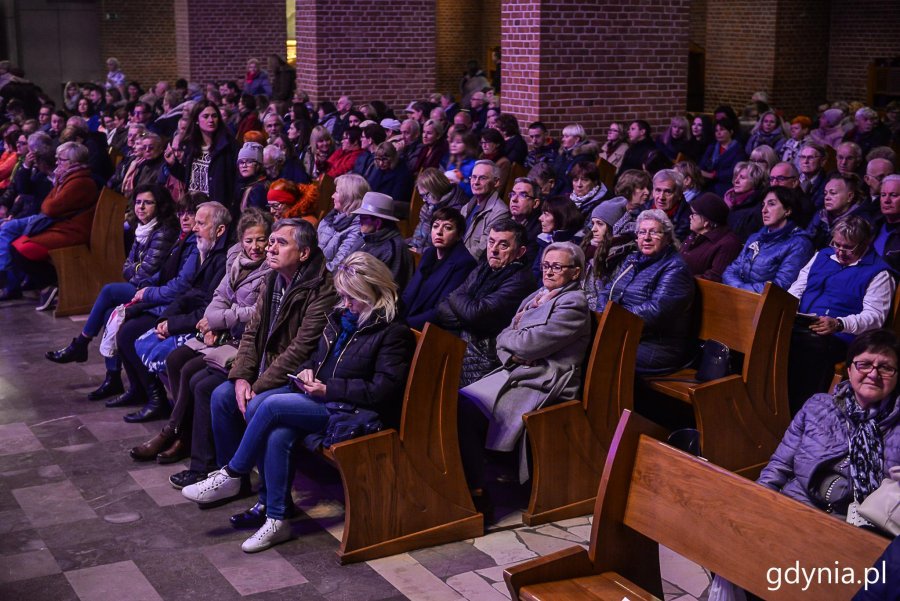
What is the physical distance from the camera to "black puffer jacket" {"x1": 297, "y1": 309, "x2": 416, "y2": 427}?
16.5ft

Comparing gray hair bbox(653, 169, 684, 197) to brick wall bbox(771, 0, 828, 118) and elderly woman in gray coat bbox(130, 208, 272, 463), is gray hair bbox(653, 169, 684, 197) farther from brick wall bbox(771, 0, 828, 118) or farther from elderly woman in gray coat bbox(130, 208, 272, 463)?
brick wall bbox(771, 0, 828, 118)

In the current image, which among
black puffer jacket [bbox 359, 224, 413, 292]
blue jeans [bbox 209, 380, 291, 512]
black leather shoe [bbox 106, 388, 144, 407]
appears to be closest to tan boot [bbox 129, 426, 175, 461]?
blue jeans [bbox 209, 380, 291, 512]

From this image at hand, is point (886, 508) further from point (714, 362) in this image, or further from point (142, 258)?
point (142, 258)

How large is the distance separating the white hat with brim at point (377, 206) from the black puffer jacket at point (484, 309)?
0.95 metres

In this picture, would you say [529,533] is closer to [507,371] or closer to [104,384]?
[507,371]

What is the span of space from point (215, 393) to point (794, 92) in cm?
1488

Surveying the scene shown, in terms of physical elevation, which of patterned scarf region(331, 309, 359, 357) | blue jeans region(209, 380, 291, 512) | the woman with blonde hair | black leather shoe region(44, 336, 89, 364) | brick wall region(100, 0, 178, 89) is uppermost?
brick wall region(100, 0, 178, 89)

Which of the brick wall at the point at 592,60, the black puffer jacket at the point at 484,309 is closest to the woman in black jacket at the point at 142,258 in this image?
the black puffer jacket at the point at 484,309

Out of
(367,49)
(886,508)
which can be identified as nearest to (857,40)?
(367,49)

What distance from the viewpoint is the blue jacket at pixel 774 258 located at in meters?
6.37

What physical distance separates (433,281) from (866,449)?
2.69 m

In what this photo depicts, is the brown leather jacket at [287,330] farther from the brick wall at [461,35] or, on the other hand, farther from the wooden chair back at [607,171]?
the brick wall at [461,35]

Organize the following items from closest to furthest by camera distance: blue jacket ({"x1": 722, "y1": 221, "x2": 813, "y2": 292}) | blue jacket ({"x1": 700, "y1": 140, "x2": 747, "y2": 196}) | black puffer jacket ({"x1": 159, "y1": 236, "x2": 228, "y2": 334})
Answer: blue jacket ({"x1": 722, "y1": 221, "x2": 813, "y2": 292})
black puffer jacket ({"x1": 159, "y1": 236, "x2": 228, "y2": 334})
blue jacket ({"x1": 700, "y1": 140, "x2": 747, "y2": 196})

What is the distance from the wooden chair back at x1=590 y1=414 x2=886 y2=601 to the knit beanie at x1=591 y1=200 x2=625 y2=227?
11.4 feet
